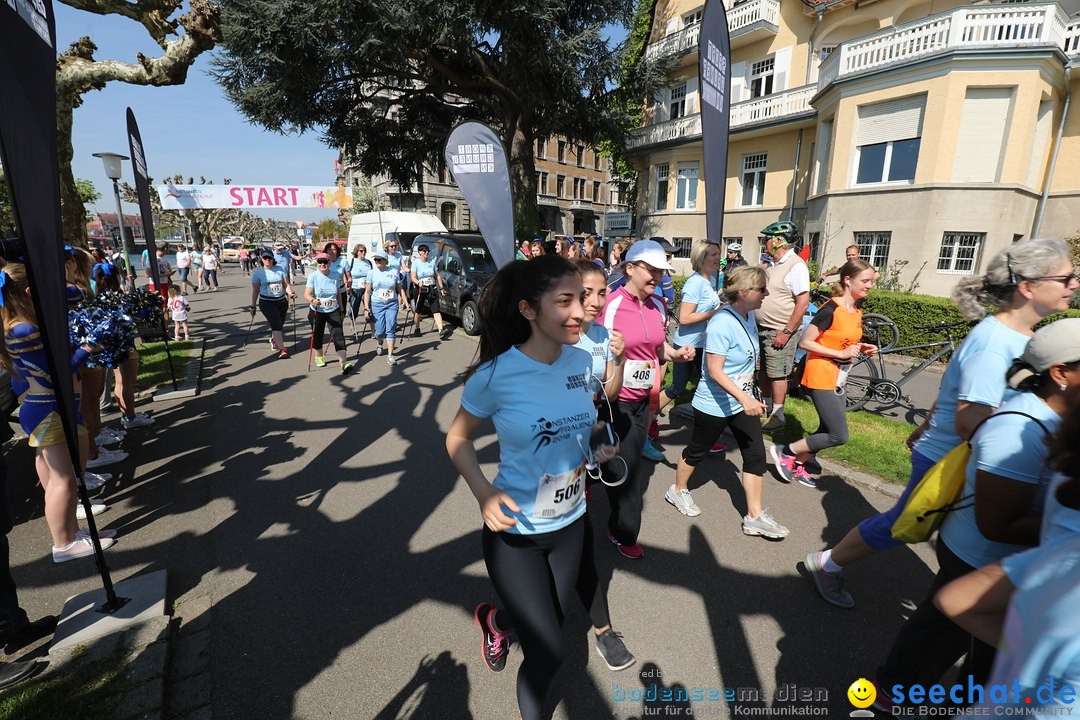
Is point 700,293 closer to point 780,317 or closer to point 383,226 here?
point 780,317

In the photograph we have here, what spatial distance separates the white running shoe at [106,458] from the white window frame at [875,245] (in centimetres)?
1784

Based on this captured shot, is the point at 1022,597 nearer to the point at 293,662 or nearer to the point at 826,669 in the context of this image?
the point at 826,669

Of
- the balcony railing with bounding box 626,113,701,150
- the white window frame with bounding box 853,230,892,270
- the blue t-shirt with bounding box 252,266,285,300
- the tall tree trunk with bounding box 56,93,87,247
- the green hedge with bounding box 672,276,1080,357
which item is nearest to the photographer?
the tall tree trunk with bounding box 56,93,87,247

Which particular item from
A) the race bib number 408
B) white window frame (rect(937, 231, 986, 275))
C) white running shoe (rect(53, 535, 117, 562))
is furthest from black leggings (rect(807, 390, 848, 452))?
white window frame (rect(937, 231, 986, 275))

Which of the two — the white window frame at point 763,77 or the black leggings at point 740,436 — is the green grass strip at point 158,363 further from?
the white window frame at point 763,77

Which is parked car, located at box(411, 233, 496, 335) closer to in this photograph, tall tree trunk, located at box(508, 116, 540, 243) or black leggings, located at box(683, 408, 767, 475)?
tall tree trunk, located at box(508, 116, 540, 243)

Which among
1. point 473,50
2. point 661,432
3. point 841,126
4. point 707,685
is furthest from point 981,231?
point 707,685

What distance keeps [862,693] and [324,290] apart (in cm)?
796

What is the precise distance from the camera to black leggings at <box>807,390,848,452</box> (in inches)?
160

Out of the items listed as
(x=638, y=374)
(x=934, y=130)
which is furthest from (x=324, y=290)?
(x=934, y=130)

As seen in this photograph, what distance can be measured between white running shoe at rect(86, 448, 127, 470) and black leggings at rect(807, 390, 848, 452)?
651 cm

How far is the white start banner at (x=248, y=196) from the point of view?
2483 centimetres

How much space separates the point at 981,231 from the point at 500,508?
1809 cm

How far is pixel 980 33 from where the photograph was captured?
43.5 ft
